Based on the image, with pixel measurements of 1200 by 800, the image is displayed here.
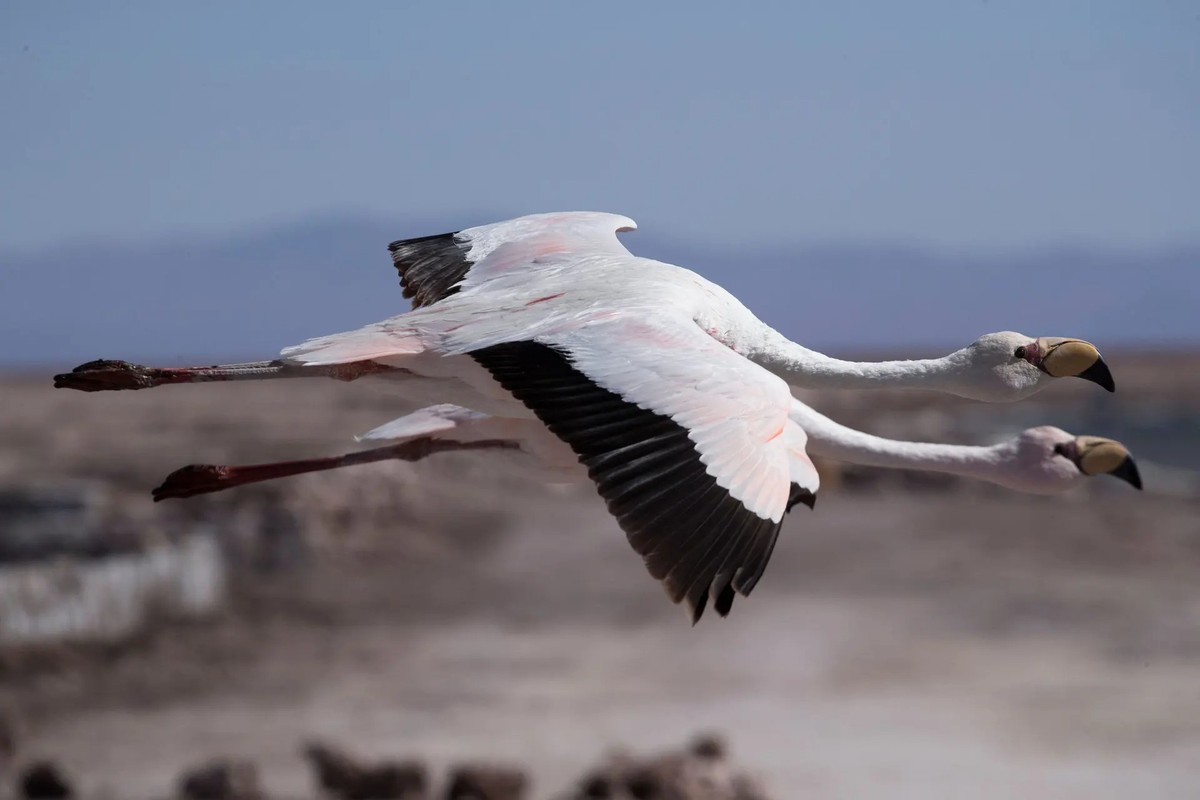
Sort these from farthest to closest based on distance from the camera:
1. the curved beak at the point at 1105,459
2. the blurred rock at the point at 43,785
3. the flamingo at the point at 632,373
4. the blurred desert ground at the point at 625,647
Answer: the blurred desert ground at the point at 625,647 → the blurred rock at the point at 43,785 → the curved beak at the point at 1105,459 → the flamingo at the point at 632,373

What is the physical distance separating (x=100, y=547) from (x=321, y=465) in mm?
17913

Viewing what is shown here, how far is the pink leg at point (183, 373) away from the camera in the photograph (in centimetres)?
853

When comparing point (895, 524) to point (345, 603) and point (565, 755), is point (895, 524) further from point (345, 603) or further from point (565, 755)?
point (565, 755)

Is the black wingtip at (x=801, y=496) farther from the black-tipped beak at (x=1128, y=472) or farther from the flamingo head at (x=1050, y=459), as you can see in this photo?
the flamingo head at (x=1050, y=459)

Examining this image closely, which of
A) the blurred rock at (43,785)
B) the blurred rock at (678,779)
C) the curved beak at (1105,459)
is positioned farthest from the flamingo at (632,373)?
the blurred rock at (43,785)

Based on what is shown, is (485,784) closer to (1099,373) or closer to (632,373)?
(1099,373)

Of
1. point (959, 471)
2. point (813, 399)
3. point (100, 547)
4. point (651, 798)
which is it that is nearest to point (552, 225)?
point (959, 471)

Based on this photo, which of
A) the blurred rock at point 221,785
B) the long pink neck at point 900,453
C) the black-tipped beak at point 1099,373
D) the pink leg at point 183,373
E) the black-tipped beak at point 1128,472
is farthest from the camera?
the blurred rock at point 221,785

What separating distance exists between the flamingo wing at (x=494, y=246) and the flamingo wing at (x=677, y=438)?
206cm

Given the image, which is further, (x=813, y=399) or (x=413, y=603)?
(x=813, y=399)

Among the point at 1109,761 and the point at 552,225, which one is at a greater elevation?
the point at 552,225

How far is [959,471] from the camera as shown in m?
9.24

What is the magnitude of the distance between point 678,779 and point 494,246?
23.4 ft

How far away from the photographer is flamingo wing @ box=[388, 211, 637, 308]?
31.6 feet
